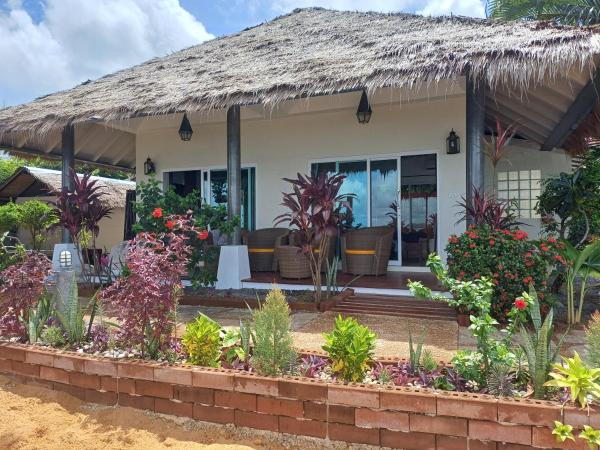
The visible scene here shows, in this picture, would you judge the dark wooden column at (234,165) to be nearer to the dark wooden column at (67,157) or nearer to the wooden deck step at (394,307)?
the wooden deck step at (394,307)

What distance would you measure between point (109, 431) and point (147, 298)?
0.84m

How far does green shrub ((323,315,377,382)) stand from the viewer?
266 centimetres

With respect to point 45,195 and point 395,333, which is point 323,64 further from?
point 45,195

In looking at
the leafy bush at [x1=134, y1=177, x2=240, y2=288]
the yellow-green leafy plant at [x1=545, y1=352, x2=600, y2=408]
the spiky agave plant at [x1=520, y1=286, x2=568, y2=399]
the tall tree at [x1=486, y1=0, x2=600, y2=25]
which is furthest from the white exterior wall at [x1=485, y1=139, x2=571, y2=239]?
the yellow-green leafy plant at [x1=545, y1=352, x2=600, y2=408]

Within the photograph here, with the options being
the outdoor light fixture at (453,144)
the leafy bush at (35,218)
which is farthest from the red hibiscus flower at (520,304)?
the leafy bush at (35,218)

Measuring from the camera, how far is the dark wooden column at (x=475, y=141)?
5.46 meters

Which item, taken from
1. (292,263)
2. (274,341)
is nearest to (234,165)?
(292,263)

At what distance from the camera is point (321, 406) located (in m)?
2.47

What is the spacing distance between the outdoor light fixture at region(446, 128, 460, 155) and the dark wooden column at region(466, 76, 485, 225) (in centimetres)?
163

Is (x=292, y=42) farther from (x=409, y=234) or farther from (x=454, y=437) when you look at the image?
(x=454, y=437)

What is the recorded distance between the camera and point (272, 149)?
343 inches

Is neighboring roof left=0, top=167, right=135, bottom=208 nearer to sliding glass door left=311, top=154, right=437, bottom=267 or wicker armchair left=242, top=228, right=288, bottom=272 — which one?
wicker armchair left=242, top=228, right=288, bottom=272

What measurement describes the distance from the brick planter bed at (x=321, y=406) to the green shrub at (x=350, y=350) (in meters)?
0.23

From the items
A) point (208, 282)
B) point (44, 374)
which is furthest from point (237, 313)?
point (44, 374)
